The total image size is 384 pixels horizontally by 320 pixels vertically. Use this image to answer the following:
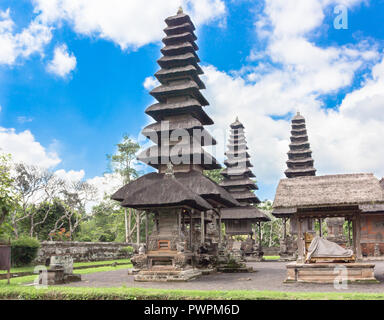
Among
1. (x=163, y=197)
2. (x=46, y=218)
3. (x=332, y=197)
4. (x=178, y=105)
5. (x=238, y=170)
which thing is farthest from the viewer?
(x=238, y=170)

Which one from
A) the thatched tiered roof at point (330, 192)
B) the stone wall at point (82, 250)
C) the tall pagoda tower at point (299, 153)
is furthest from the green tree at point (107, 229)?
the thatched tiered roof at point (330, 192)

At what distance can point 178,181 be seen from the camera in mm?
20391

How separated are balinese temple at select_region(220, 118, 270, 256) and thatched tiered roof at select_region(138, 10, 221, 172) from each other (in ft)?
42.7

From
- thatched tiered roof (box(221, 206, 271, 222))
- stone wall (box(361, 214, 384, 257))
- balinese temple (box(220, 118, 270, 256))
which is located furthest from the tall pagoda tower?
stone wall (box(361, 214, 384, 257))

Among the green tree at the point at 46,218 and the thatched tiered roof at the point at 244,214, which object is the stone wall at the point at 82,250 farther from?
the thatched tiered roof at the point at 244,214

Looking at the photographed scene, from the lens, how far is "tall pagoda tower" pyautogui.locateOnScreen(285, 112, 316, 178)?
48.9 meters

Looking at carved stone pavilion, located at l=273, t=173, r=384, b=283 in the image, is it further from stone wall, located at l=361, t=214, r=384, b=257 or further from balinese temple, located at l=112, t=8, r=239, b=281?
stone wall, located at l=361, t=214, r=384, b=257

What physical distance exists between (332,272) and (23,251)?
61.2 feet

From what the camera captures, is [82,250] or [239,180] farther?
[239,180]

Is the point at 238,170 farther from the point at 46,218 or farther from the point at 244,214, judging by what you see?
the point at 46,218

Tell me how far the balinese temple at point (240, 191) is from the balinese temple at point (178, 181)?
10006 millimetres

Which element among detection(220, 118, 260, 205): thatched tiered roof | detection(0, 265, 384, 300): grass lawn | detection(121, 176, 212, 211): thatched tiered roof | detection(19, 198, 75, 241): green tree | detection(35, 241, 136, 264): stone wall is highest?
detection(220, 118, 260, 205): thatched tiered roof

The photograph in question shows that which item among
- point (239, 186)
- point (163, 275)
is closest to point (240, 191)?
point (239, 186)
